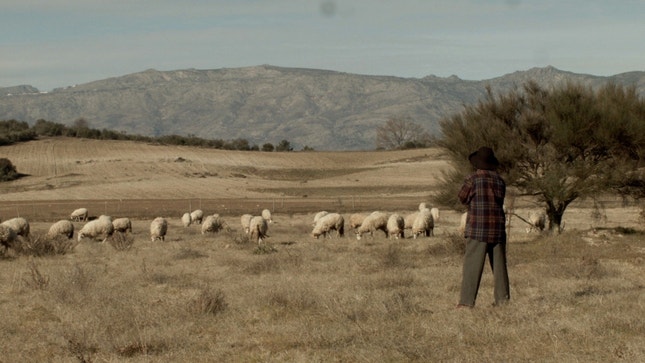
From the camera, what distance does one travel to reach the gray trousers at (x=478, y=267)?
10.2 m

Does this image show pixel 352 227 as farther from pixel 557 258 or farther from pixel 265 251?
pixel 557 258

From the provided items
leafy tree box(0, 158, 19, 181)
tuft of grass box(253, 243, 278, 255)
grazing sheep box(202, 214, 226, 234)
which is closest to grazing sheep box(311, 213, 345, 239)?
grazing sheep box(202, 214, 226, 234)

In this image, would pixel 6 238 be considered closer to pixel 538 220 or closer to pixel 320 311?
pixel 320 311

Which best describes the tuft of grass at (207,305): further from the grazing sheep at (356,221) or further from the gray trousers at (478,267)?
the grazing sheep at (356,221)

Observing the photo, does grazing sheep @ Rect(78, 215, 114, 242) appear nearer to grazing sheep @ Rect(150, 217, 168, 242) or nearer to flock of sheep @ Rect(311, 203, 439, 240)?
grazing sheep @ Rect(150, 217, 168, 242)

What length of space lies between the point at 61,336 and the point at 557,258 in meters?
11.3

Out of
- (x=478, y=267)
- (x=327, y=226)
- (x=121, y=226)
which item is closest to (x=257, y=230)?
(x=327, y=226)

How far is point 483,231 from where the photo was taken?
10.2 m

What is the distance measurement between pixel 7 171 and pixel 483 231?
63.2 meters

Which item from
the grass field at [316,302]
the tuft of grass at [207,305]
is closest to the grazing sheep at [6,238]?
the grass field at [316,302]

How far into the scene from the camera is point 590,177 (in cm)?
2420

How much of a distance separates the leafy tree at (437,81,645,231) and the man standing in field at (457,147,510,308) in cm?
1426

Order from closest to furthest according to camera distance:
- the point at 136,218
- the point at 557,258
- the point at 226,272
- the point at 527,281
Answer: the point at 527,281, the point at 226,272, the point at 557,258, the point at 136,218

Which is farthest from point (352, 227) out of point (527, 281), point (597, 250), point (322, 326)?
point (322, 326)
